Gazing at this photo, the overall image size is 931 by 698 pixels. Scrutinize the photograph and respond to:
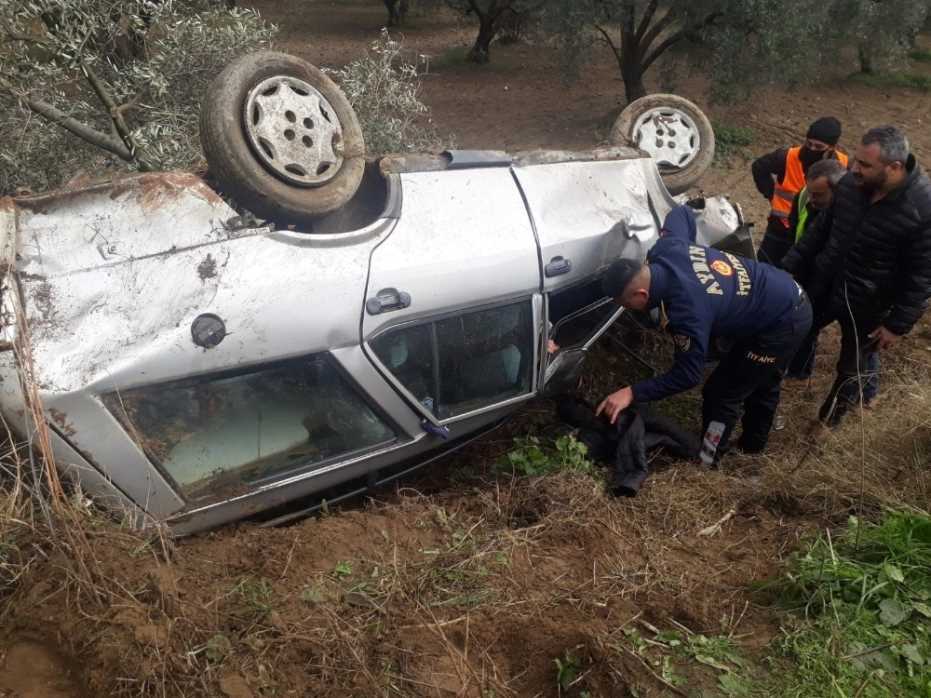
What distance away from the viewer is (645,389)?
379cm

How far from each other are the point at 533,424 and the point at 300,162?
200cm

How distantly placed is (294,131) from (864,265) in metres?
3.10

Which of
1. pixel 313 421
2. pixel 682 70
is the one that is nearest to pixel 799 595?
pixel 313 421

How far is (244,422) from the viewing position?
9.75ft

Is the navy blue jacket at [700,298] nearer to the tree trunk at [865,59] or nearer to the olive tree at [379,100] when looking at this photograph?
the olive tree at [379,100]

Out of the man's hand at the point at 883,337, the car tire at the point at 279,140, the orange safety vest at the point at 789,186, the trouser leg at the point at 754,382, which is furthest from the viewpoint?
the orange safety vest at the point at 789,186

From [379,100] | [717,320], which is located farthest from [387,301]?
[379,100]

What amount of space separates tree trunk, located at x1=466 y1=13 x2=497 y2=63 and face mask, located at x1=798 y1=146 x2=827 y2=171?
386 inches

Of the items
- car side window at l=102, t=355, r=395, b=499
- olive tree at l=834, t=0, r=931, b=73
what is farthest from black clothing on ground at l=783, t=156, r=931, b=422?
olive tree at l=834, t=0, r=931, b=73

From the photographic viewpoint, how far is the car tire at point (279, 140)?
125 inches

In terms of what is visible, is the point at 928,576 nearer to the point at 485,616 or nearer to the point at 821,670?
the point at 821,670

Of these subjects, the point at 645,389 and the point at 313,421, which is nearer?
the point at 313,421

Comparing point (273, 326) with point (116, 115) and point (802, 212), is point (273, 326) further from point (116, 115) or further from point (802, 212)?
point (802, 212)

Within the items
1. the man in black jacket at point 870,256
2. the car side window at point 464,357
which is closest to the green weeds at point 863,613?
the man in black jacket at point 870,256
